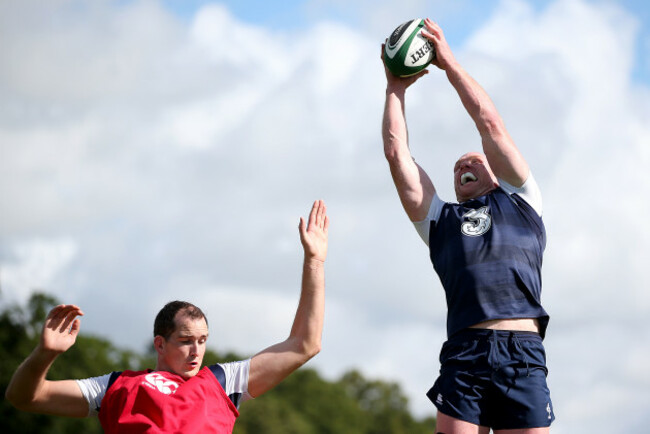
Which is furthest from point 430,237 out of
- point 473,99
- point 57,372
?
point 57,372

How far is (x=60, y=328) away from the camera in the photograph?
238 inches

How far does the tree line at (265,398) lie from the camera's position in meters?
51.4

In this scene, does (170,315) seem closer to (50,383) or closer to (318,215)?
(50,383)

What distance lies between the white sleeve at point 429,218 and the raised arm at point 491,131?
49 centimetres

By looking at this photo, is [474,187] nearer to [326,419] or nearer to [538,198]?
[538,198]

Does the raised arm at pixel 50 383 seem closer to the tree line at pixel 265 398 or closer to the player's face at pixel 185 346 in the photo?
the player's face at pixel 185 346

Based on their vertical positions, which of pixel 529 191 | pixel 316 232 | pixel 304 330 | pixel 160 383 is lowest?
pixel 160 383

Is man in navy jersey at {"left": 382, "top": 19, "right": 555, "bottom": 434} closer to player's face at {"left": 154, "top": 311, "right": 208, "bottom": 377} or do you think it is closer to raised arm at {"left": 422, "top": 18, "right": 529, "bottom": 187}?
raised arm at {"left": 422, "top": 18, "right": 529, "bottom": 187}

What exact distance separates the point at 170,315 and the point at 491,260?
2.26 metres

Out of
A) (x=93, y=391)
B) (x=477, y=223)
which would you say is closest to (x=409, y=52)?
(x=477, y=223)

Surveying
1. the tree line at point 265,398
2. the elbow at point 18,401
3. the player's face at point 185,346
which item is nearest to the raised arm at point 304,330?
the player's face at point 185,346

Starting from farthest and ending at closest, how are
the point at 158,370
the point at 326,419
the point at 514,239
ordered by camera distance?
the point at 326,419 → the point at 514,239 → the point at 158,370

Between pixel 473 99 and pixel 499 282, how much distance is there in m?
1.45

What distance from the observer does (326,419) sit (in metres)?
86.2
